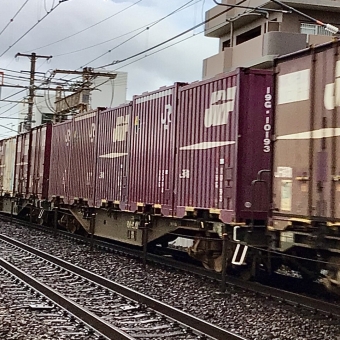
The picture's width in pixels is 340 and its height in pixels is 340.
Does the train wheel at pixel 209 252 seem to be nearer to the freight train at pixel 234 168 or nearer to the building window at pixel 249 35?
the freight train at pixel 234 168

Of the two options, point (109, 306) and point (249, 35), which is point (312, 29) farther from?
point (109, 306)

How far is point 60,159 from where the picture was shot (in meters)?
23.7

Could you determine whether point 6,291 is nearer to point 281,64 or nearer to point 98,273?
point 98,273

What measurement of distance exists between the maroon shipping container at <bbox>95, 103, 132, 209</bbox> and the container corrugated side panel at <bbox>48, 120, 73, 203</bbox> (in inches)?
135

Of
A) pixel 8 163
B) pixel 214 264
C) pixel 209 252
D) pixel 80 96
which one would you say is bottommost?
pixel 214 264

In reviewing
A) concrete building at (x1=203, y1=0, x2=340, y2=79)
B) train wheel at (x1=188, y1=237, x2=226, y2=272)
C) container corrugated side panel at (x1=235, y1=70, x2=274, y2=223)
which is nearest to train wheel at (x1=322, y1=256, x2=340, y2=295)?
container corrugated side panel at (x1=235, y1=70, x2=274, y2=223)

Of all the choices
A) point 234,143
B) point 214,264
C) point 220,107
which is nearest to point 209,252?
point 214,264

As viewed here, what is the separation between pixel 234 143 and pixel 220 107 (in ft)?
3.01

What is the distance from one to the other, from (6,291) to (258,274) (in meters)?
5.03

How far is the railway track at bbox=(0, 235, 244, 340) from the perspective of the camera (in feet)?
26.7

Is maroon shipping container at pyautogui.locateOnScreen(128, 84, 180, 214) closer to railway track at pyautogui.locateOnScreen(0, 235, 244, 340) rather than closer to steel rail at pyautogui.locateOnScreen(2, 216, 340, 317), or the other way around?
steel rail at pyautogui.locateOnScreen(2, 216, 340, 317)

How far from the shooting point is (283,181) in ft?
34.3

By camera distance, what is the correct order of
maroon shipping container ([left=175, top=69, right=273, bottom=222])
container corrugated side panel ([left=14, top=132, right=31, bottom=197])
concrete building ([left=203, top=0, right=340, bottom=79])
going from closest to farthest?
maroon shipping container ([left=175, top=69, right=273, bottom=222]) → concrete building ([left=203, top=0, right=340, bottom=79]) → container corrugated side panel ([left=14, top=132, right=31, bottom=197])

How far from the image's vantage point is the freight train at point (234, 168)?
958cm
